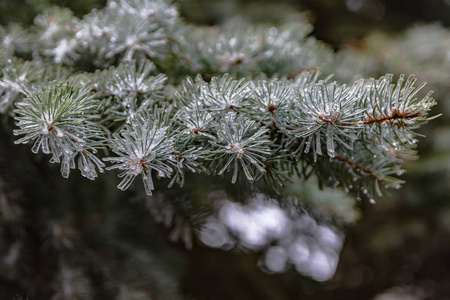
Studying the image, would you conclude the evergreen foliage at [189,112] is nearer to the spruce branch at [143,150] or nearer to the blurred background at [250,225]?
the spruce branch at [143,150]

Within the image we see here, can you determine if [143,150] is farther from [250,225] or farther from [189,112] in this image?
[250,225]

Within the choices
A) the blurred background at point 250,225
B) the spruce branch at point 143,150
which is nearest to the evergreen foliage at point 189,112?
the spruce branch at point 143,150

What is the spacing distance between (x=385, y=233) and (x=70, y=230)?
974 millimetres

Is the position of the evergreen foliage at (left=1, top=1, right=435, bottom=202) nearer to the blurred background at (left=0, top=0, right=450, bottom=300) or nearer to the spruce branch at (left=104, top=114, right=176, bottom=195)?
the spruce branch at (left=104, top=114, right=176, bottom=195)

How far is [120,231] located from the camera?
91cm

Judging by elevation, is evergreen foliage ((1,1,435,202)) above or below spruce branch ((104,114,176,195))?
above

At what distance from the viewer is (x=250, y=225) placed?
95cm

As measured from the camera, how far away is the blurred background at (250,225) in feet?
2.37

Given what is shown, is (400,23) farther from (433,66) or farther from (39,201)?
(39,201)

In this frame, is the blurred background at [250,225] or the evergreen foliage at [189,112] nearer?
the evergreen foliage at [189,112]

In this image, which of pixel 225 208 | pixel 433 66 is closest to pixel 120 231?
pixel 225 208

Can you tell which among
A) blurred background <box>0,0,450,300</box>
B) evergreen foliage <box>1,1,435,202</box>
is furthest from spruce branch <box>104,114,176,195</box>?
blurred background <box>0,0,450,300</box>

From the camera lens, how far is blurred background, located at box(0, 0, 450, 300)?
72cm

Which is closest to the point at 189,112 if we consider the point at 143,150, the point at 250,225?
the point at 143,150
